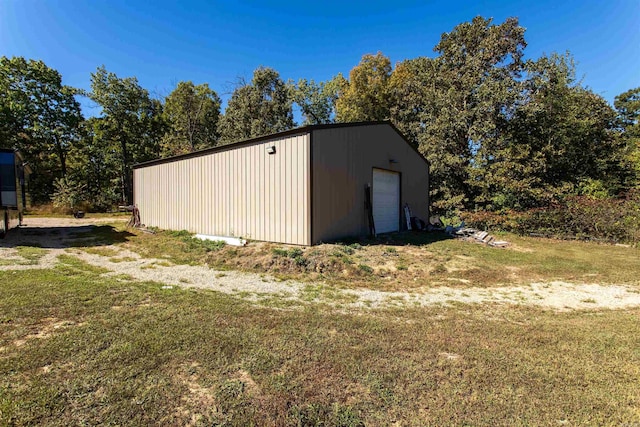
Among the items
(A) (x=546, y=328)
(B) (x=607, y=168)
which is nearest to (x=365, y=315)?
(A) (x=546, y=328)

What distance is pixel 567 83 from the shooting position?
18.0 metres

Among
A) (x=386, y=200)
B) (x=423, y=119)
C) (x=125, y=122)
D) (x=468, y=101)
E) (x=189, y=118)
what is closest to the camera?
(x=386, y=200)

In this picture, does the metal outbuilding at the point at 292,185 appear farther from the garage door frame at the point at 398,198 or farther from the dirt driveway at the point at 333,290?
the dirt driveway at the point at 333,290

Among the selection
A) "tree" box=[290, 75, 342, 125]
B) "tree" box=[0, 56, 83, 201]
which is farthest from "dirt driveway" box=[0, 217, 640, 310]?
"tree" box=[290, 75, 342, 125]

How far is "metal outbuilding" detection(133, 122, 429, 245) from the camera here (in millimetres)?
7973

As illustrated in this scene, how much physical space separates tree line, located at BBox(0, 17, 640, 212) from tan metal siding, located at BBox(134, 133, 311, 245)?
40.9 ft

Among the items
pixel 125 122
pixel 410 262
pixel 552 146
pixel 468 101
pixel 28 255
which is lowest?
pixel 410 262

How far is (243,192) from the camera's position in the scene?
30.1ft

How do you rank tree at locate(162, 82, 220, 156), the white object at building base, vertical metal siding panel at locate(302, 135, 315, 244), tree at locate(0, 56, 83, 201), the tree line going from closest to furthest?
vertical metal siding panel at locate(302, 135, 315, 244) → the white object at building base → the tree line → tree at locate(0, 56, 83, 201) → tree at locate(162, 82, 220, 156)

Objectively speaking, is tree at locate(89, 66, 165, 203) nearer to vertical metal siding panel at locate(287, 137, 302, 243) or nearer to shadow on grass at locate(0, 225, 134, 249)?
shadow on grass at locate(0, 225, 134, 249)

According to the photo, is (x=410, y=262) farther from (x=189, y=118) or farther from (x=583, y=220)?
(x=189, y=118)

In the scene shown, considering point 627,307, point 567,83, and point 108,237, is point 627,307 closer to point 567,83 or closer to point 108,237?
point 108,237

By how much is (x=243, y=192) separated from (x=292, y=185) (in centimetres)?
200

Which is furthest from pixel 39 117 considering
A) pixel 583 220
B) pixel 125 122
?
pixel 583 220
